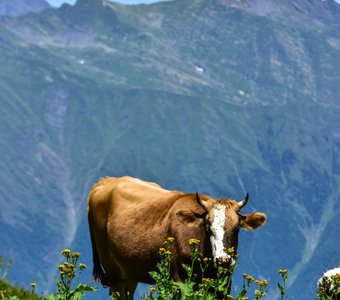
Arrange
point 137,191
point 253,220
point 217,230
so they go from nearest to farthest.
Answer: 1. point 217,230
2. point 253,220
3. point 137,191

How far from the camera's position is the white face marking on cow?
17.3m

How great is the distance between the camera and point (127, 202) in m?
22.5

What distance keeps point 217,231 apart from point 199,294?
5.25 m

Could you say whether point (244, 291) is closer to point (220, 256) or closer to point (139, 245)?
point (220, 256)

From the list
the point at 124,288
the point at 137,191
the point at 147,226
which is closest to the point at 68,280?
the point at 147,226

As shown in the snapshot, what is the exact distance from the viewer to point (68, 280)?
12.0m

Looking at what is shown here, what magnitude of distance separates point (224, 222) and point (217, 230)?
0.72ft

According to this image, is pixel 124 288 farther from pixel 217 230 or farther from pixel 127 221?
pixel 217 230

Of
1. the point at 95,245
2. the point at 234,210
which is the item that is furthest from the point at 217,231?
the point at 95,245

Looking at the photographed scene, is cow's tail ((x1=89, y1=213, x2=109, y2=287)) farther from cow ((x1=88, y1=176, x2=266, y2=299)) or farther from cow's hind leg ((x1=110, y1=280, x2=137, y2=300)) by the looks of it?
cow's hind leg ((x1=110, y1=280, x2=137, y2=300))

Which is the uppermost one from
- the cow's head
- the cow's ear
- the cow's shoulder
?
the cow's head

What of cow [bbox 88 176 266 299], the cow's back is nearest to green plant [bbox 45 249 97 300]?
cow [bbox 88 176 266 299]

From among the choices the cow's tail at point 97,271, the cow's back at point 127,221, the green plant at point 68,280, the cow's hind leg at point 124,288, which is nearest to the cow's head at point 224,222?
the cow's back at point 127,221

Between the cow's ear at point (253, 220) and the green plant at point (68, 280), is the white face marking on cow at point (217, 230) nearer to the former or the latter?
the cow's ear at point (253, 220)
